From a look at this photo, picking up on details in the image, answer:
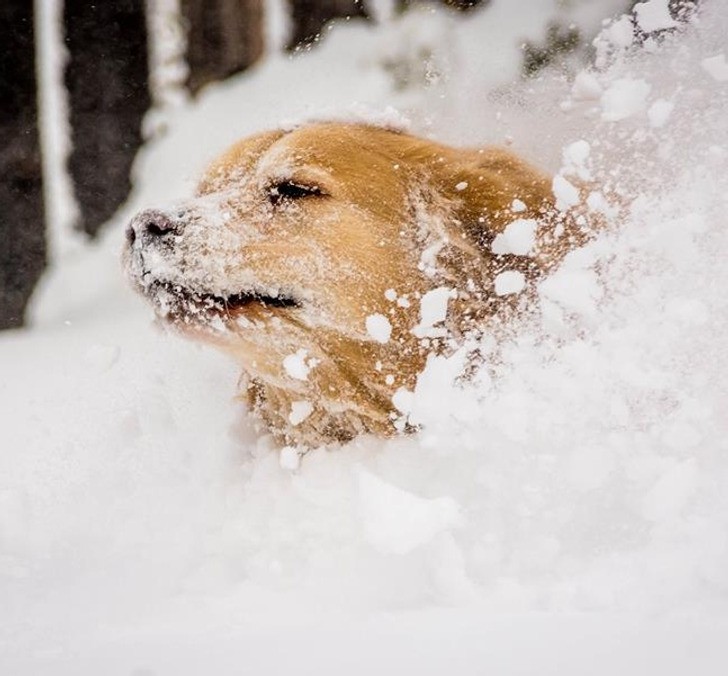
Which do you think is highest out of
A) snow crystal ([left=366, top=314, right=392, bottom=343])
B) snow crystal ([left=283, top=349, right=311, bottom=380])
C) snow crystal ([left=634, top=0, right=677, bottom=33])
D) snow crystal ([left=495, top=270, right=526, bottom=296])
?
snow crystal ([left=634, top=0, right=677, bottom=33])

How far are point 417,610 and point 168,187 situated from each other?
157 cm

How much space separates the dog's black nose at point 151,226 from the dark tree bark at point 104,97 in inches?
38.8

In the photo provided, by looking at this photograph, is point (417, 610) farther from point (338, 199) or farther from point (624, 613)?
point (338, 199)

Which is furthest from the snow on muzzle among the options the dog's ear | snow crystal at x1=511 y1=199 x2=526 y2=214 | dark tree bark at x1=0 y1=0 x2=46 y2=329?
dark tree bark at x1=0 y1=0 x2=46 y2=329

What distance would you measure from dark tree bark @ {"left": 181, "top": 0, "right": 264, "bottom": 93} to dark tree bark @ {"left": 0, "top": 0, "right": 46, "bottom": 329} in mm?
542

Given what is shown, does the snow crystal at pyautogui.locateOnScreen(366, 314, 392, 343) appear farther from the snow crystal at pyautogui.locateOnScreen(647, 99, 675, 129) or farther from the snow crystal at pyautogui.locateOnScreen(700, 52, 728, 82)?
the snow crystal at pyautogui.locateOnScreen(700, 52, 728, 82)

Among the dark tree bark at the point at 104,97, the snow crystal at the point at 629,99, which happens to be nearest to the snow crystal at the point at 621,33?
the snow crystal at the point at 629,99

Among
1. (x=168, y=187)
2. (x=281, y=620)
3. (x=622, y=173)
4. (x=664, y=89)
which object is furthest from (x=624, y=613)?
(x=168, y=187)

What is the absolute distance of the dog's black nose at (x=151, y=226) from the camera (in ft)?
5.99

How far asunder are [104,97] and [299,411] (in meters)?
1.43

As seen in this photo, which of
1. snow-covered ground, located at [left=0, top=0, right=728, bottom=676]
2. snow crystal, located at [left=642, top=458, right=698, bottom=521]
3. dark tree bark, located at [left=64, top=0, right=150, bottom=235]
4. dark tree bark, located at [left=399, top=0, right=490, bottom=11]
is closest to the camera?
snow-covered ground, located at [left=0, top=0, right=728, bottom=676]

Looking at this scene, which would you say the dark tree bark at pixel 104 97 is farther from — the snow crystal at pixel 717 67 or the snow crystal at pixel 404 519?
the snow crystal at pixel 717 67

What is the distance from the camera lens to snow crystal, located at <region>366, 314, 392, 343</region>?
187 centimetres

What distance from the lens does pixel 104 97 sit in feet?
9.10
